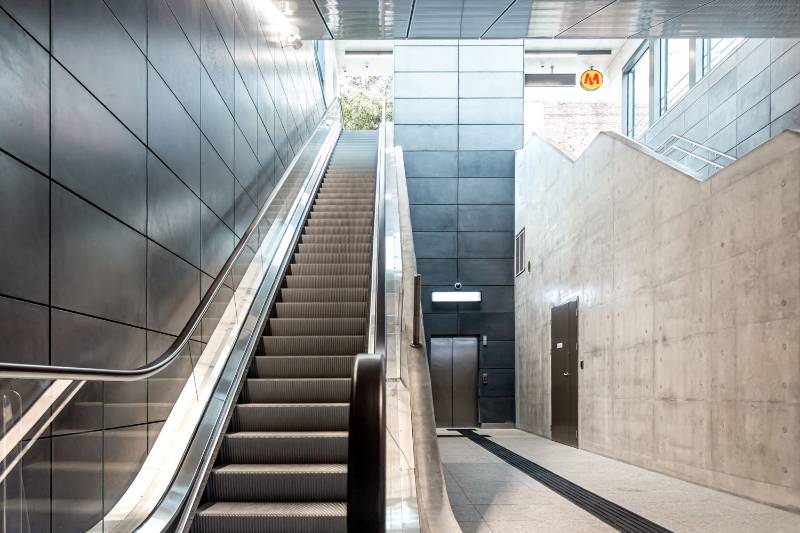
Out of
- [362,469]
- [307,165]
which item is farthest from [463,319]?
[362,469]

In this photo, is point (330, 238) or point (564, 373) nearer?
point (330, 238)

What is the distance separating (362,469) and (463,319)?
15891 mm

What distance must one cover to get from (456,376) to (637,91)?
28.2ft

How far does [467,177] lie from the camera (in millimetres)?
18422

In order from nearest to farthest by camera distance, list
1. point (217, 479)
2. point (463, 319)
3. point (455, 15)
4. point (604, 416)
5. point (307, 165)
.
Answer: point (217, 479), point (455, 15), point (604, 416), point (307, 165), point (463, 319)

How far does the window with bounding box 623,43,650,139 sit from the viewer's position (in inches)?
763

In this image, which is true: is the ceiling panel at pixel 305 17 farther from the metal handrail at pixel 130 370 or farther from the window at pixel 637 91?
the window at pixel 637 91

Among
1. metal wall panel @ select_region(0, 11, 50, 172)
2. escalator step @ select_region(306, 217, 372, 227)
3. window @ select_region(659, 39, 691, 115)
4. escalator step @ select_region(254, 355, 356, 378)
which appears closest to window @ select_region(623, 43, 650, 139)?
window @ select_region(659, 39, 691, 115)

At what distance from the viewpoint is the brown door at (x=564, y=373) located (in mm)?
11594

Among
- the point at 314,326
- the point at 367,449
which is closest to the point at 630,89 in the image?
the point at 314,326

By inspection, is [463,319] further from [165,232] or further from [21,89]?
[21,89]

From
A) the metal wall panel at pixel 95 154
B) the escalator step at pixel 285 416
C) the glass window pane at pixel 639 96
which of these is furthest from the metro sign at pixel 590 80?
the metal wall panel at pixel 95 154

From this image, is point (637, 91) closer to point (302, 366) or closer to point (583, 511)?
point (302, 366)

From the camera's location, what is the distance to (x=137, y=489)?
13.6 feet
